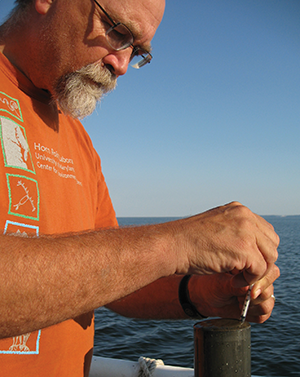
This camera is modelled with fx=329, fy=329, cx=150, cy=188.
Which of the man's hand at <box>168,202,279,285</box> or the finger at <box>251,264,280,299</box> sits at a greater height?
the man's hand at <box>168,202,279,285</box>

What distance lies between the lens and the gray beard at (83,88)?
1.89m

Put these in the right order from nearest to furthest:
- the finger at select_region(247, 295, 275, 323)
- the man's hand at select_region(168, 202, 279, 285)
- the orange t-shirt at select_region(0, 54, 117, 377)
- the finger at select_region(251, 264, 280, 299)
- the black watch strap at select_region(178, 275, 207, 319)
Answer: the man's hand at select_region(168, 202, 279, 285) → the orange t-shirt at select_region(0, 54, 117, 377) → the finger at select_region(251, 264, 280, 299) → the finger at select_region(247, 295, 275, 323) → the black watch strap at select_region(178, 275, 207, 319)

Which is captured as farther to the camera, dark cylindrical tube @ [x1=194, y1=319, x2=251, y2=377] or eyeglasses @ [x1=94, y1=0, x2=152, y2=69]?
eyeglasses @ [x1=94, y1=0, x2=152, y2=69]

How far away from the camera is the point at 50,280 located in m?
0.96

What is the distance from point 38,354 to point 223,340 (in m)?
0.78

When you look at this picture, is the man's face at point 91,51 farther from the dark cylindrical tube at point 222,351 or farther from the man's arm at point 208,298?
the dark cylindrical tube at point 222,351

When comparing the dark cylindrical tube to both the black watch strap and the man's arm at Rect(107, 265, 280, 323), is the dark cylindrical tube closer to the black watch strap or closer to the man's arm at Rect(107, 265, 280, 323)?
the man's arm at Rect(107, 265, 280, 323)

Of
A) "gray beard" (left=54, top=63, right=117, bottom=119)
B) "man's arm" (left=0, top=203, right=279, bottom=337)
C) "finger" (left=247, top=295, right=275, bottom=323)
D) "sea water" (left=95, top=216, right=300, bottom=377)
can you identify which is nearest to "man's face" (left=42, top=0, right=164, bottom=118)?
"gray beard" (left=54, top=63, right=117, bottom=119)

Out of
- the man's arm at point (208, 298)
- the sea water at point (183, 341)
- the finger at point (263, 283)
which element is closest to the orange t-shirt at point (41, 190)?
the man's arm at point (208, 298)

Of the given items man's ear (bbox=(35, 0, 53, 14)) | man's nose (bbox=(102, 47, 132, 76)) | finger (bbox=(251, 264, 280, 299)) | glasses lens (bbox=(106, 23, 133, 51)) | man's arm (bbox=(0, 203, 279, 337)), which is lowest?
finger (bbox=(251, 264, 280, 299))

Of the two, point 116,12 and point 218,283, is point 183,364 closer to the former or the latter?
point 218,283

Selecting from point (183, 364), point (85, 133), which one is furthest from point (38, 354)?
point (183, 364)

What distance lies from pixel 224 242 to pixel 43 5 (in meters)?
1.60

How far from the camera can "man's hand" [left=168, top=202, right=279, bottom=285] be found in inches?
47.7
